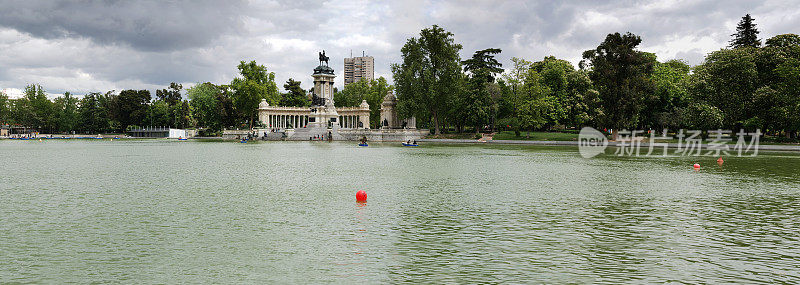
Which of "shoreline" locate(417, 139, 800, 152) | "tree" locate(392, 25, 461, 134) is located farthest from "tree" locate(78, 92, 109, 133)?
"shoreline" locate(417, 139, 800, 152)

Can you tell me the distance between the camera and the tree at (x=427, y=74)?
8569 cm

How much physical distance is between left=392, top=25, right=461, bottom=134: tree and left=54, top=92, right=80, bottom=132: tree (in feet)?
360

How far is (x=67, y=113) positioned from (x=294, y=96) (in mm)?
67738

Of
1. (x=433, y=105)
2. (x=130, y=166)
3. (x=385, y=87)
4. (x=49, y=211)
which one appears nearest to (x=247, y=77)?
(x=385, y=87)

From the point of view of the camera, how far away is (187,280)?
28.6 feet

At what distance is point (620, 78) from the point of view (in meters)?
65.4

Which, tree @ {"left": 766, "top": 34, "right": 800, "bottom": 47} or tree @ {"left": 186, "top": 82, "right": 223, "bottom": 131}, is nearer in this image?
tree @ {"left": 766, "top": 34, "right": 800, "bottom": 47}

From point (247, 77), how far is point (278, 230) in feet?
343

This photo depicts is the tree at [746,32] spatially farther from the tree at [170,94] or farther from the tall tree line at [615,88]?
the tree at [170,94]

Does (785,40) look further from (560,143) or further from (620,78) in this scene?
(560,143)

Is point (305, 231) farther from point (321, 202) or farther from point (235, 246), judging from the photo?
point (321, 202)

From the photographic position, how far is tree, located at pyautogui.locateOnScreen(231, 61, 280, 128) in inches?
4235

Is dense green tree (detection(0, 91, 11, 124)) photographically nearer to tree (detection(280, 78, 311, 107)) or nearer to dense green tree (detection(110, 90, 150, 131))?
dense green tree (detection(110, 90, 150, 131))

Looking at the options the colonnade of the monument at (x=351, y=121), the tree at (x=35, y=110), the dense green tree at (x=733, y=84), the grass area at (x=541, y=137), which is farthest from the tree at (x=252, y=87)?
the dense green tree at (x=733, y=84)
